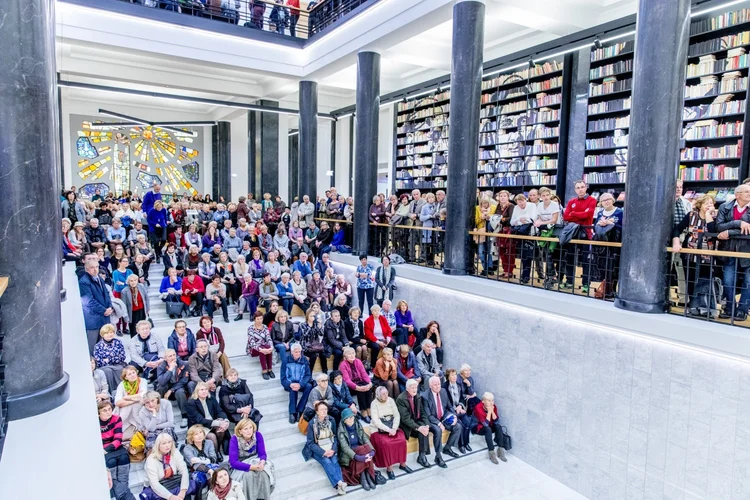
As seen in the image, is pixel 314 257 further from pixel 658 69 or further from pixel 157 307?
pixel 658 69

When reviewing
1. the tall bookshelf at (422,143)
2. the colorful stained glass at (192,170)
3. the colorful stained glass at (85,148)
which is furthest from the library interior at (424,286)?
the colorful stained glass at (192,170)

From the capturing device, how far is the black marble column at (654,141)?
5.09m

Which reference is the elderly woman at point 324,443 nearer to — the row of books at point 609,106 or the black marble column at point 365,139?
the black marble column at point 365,139

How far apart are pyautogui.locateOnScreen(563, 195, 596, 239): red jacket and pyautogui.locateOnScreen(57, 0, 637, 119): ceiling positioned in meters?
3.42

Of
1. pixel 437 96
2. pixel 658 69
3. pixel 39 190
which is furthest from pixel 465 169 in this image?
pixel 39 190

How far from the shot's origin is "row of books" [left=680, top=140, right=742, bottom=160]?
683 cm

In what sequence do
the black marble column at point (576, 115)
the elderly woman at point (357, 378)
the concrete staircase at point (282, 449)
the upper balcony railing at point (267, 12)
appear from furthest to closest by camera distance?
the upper balcony railing at point (267, 12) → the black marble column at point (576, 115) → the elderly woman at point (357, 378) → the concrete staircase at point (282, 449)

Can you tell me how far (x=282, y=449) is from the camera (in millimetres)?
5941

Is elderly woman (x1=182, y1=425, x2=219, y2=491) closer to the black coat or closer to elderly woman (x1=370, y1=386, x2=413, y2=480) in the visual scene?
the black coat

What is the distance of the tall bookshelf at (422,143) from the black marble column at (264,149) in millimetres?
3863

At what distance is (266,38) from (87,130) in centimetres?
1026

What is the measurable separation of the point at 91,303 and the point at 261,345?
2.23m

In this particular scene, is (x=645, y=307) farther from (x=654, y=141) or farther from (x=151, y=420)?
(x=151, y=420)

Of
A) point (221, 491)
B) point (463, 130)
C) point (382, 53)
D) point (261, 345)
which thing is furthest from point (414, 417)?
point (382, 53)
